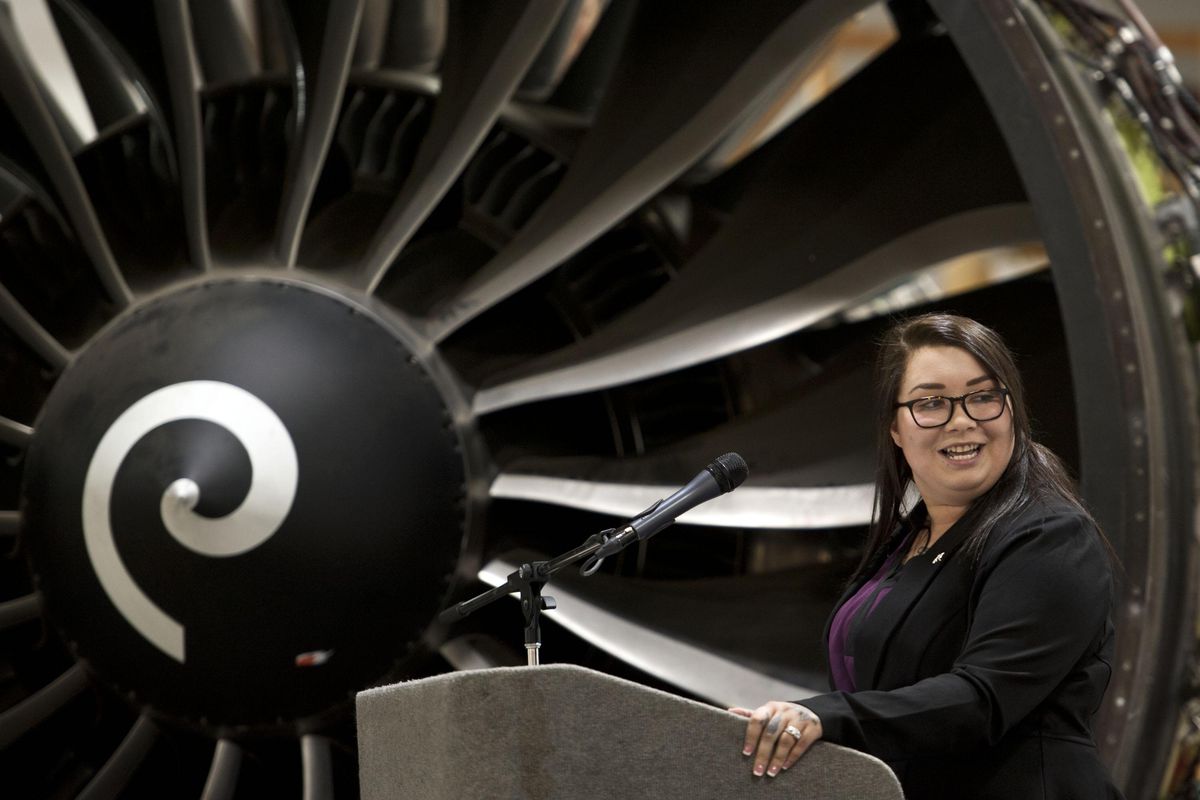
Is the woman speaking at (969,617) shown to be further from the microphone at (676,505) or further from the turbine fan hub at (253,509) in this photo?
the turbine fan hub at (253,509)

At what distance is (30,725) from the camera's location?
1.91 m

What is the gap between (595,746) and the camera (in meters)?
0.99

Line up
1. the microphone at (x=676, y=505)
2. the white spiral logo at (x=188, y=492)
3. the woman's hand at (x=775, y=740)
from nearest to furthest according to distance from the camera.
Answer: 1. the woman's hand at (x=775, y=740)
2. the microphone at (x=676, y=505)
3. the white spiral logo at (x=188, y=492)

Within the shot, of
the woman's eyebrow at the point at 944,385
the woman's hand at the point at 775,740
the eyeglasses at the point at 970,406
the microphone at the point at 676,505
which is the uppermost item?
the woman's eyebrow at the point at 944,385

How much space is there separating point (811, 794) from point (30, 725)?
130 cm

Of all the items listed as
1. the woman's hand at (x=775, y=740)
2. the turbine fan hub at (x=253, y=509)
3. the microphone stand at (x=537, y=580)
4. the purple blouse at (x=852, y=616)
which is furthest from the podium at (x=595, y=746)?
the turbine fan hub at (x=253, y=509)

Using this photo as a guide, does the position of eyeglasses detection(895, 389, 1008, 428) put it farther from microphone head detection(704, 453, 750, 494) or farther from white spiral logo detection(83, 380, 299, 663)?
white spiral logo detection(83, 380, 299, 663)

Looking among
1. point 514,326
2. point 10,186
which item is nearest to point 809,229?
point 514,326

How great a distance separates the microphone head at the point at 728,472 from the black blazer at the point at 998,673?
166 mm

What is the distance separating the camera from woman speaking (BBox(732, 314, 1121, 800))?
3.37 ft

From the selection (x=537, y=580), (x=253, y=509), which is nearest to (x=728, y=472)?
(x=537, y=580)

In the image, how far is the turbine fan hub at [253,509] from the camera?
5.74ft

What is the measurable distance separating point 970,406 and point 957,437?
0.03m

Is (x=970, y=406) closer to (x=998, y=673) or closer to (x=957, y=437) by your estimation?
(x=957, y=437)
